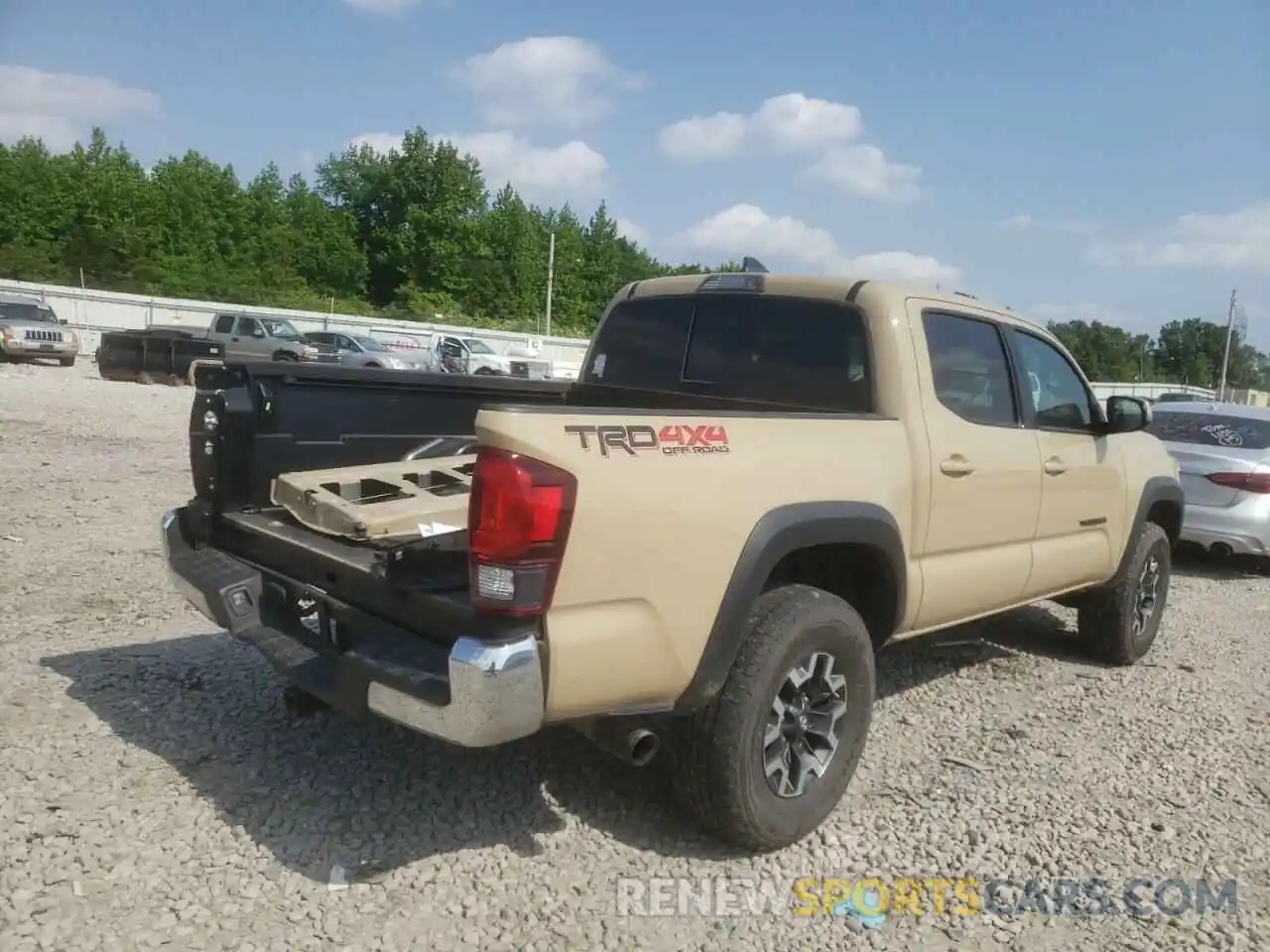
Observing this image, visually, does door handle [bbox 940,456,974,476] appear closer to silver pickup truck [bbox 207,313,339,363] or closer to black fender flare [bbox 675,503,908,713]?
black fender flare [bbox 675,503,908,713]

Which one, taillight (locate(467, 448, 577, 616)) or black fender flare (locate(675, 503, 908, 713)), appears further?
black fender flare (locate(675, 503, 908, 713))

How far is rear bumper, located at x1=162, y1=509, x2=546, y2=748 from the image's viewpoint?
2549 millimetres

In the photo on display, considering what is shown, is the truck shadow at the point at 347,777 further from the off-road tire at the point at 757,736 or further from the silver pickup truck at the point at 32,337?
the silver pickup truck at the point at 32,337

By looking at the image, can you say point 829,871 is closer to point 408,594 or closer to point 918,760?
point 918,760

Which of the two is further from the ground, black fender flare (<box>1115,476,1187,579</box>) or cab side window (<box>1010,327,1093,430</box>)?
cab side window (<box>1010,327,1093,430</box>)

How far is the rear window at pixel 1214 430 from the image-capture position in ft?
29.1

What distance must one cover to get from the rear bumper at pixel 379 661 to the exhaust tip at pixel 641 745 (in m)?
0.39

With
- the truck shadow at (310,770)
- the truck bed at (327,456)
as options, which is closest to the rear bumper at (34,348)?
the truck shadow at (310,770)

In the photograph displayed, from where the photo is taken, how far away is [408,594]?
2961mm

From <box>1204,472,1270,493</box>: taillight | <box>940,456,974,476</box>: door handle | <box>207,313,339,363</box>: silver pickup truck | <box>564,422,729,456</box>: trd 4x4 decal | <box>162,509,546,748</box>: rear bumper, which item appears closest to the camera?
<box>162,509,546,748</box>: rear bumper

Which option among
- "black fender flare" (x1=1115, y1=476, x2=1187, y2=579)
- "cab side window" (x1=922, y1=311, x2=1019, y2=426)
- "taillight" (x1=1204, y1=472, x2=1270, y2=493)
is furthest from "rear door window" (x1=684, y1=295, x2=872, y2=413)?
"taillight" (x1=1204, y1=472, x2=1270, y2=493)

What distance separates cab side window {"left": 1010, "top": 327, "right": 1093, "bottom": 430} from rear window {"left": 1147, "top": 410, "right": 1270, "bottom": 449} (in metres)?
4.35

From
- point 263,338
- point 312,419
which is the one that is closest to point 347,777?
point 312,419

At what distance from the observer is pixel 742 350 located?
4.25m
